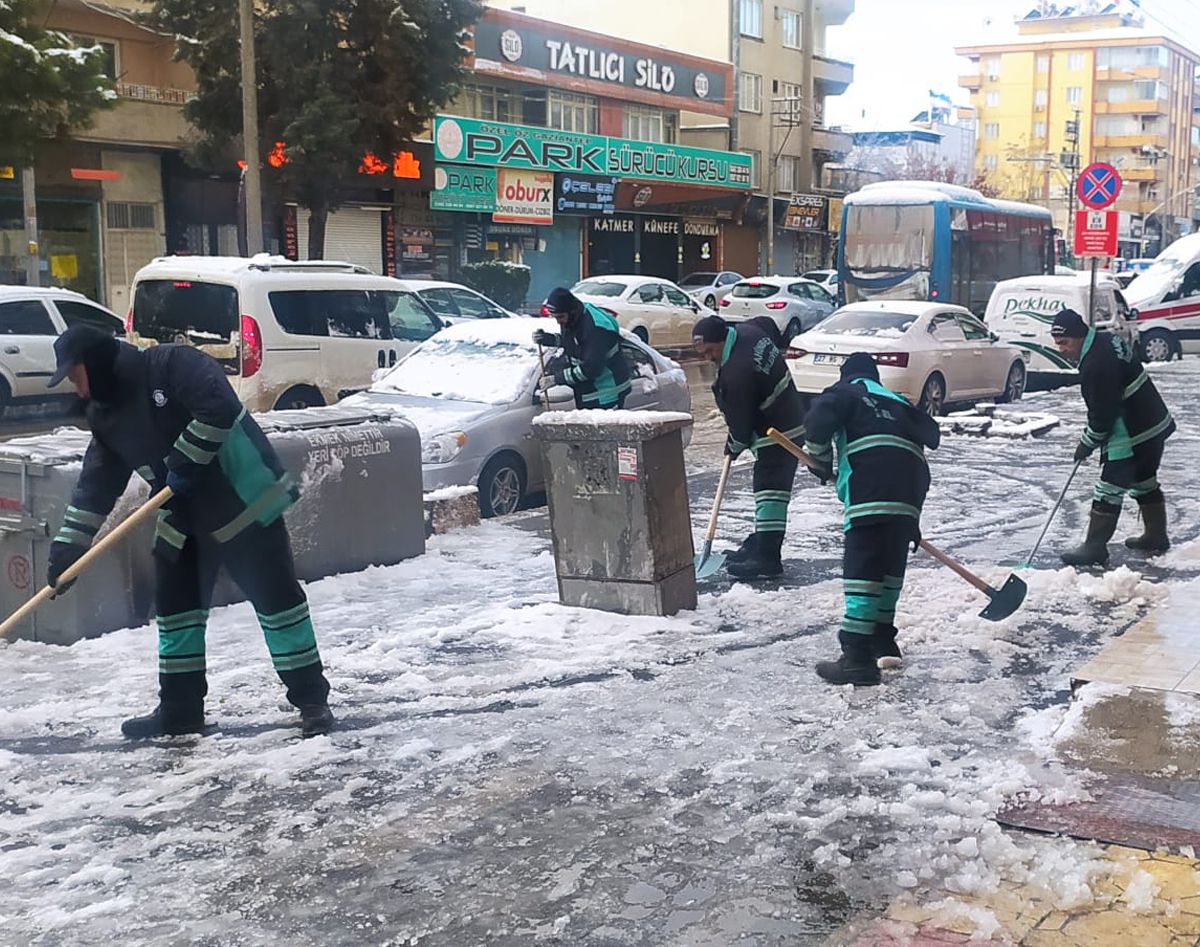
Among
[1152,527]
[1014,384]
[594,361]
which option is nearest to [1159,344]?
[1014,384]

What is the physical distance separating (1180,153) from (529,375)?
349ft

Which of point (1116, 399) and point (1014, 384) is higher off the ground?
point (1116, 399)

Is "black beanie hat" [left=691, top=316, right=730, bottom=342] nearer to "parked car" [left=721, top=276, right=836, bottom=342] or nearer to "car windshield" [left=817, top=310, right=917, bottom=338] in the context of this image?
"car windshield" [left=817, top=310, right=917, bottom=338]

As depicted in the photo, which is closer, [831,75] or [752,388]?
[752,388]

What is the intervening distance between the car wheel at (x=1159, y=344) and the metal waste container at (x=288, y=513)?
66.6ft

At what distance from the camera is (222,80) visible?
25.3 meters

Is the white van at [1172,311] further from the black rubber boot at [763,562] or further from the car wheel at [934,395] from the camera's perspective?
the black rubber boot at [763,562]

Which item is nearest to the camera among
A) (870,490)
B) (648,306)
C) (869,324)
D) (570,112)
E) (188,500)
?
(188,500)

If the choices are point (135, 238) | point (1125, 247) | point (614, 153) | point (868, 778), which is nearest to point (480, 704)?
point (868, 778)

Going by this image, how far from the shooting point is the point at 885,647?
6293mm

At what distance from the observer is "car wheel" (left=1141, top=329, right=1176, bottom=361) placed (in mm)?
25281

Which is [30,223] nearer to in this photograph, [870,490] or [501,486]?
[501,486]

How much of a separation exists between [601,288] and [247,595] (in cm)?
2218

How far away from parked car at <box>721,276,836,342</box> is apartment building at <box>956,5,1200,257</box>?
6905cm
